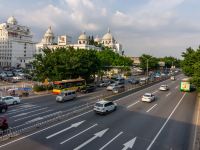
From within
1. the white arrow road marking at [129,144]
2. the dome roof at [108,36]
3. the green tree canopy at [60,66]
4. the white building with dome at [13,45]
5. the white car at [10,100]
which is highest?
the dome roof at [108,36]

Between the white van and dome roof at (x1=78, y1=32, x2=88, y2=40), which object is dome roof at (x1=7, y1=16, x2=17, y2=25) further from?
the white van

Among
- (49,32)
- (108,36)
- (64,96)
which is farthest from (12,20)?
(64,96)

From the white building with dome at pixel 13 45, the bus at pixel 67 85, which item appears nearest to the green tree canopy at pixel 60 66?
the bus at pixel 67 85

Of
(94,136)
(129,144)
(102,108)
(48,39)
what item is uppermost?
(48,39)

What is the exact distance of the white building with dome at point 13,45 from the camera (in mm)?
142750

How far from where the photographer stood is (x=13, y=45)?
471ft

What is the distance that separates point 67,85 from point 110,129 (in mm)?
25984

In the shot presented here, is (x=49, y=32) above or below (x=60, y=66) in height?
above

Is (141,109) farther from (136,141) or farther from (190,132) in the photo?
(136,141)

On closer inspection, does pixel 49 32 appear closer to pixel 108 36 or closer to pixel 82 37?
pixel 82 37

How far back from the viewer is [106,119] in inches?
1091

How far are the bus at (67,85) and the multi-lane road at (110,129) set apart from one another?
10808 mm

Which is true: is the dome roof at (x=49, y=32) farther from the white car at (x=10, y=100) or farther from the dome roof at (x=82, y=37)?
the white car at (x=10, y=100)

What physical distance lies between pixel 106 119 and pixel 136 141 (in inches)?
302
